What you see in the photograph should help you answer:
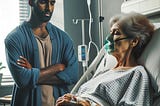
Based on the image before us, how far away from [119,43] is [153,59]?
247mm

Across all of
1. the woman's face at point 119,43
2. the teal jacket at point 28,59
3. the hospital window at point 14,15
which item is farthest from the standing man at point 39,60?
the woman's face at point 119,43

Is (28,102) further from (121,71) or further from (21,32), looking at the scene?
(121,71)

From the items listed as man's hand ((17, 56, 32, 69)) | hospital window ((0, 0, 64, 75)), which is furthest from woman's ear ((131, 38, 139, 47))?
hospital window ((0, 0, 64, 75))

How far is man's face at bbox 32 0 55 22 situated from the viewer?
2.29 metres

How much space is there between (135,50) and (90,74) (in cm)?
52

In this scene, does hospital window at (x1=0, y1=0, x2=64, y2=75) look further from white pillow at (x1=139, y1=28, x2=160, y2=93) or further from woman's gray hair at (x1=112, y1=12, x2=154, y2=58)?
white pillow at (x1=139, y1=28, x2=160, y2=93)

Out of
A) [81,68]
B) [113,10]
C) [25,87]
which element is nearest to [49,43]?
[25,87]

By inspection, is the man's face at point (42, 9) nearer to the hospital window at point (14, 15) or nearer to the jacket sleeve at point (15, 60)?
the jacket sleeve at point (15, 60)

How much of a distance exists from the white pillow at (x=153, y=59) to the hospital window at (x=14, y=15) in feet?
4.32

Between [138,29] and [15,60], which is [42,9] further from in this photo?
[138,29]

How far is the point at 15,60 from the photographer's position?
7.22 feet

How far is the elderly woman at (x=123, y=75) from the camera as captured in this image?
157cm

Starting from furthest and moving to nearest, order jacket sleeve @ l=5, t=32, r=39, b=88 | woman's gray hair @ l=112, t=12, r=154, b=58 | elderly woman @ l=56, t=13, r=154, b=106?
jacket sleeve @ l=5, t=32, r=39, b=88 → woman's gray hair @ l=112, t=12, r=154, b=58 → elderly woman @ l=56, t=13, r=154, b=106

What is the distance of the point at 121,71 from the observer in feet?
5.66
